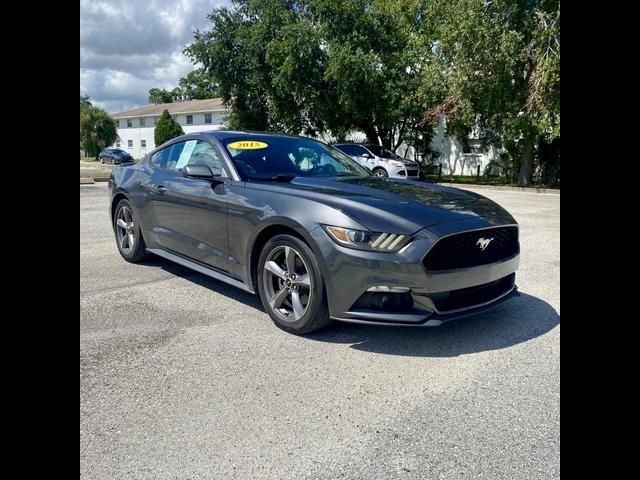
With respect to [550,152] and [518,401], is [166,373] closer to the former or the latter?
[518,401]

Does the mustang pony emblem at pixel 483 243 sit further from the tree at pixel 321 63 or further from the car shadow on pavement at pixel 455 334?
the tree at pixel 321 63

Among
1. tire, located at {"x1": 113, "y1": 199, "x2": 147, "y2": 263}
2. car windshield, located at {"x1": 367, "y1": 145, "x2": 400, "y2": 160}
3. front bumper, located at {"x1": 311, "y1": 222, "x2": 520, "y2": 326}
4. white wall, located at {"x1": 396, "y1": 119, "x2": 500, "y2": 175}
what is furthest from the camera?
white wall, located at {"x1": 396, "y1": 119, "x2": 500, "y2": 175}

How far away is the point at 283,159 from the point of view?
4.58m

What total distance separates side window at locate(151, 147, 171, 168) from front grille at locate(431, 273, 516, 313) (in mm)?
3421

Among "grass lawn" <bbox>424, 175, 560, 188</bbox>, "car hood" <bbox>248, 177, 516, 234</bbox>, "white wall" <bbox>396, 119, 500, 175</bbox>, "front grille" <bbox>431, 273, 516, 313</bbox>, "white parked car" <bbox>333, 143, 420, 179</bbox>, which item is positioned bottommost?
"front grille" <bbox>431, 273, 516, 313</bbox>

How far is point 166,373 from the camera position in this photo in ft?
9.97

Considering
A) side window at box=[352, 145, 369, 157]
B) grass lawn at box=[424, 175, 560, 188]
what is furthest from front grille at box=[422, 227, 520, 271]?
grass lawn at box=[424, 175, 560, 188]

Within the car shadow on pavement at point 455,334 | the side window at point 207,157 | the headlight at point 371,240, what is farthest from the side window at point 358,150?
the headlight at point 371,240

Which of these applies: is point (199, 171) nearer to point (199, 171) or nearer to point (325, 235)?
point (199, 171)

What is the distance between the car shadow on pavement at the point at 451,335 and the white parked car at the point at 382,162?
15005mm

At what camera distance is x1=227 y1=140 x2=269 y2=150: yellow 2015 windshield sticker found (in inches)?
178

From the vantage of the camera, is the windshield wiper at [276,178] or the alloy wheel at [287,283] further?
the windshield wiper at [276,178]

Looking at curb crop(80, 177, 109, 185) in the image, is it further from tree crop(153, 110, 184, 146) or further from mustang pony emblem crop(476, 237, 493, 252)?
tree crop(153, 110, 184, 146)

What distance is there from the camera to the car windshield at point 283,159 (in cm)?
435
